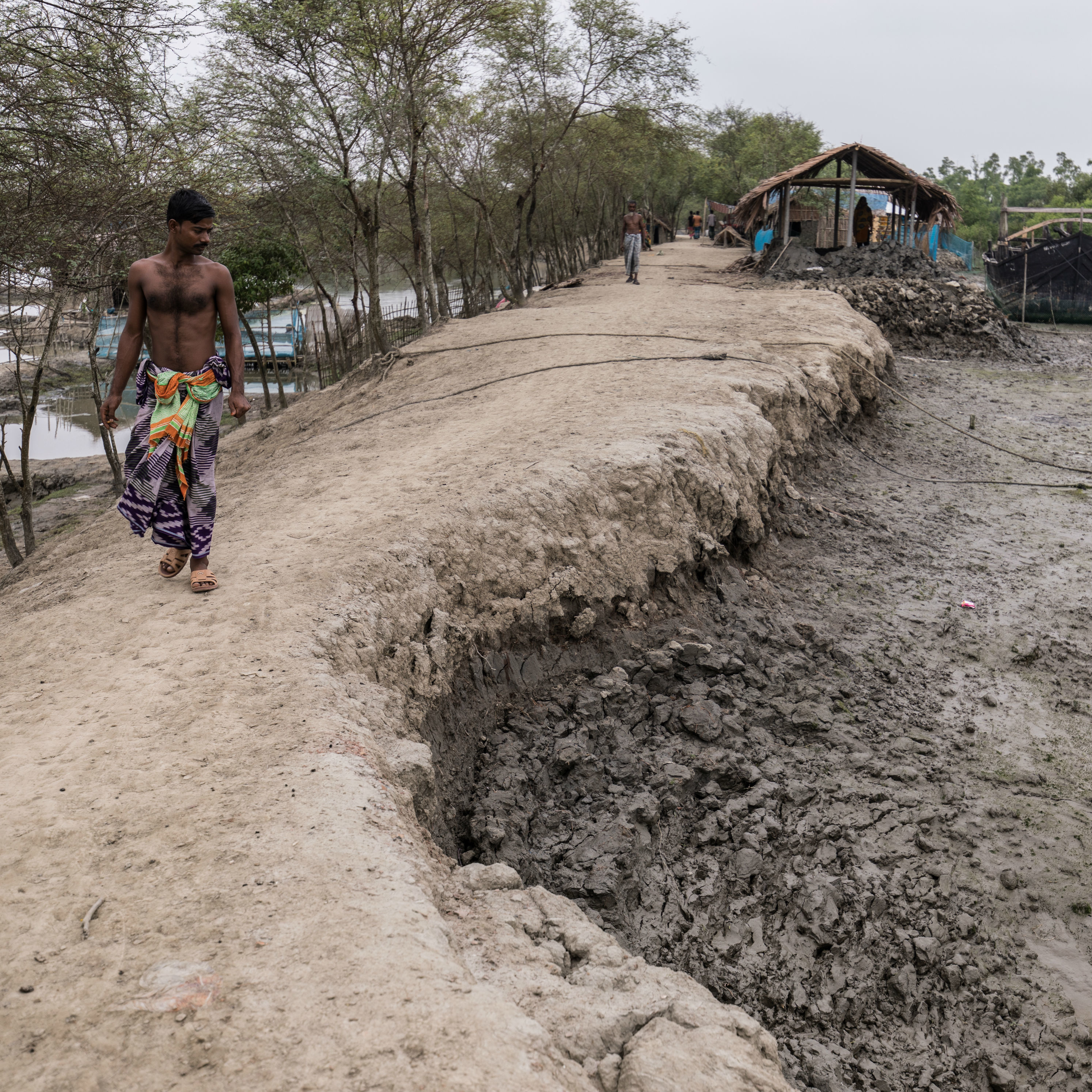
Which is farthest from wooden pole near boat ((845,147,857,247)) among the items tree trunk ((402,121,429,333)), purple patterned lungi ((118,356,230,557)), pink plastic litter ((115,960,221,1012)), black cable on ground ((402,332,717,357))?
pink plastic litter ((115,960,221,1012))

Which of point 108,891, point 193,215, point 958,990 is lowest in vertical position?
point 958,990

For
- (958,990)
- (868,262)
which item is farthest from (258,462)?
(868,262)

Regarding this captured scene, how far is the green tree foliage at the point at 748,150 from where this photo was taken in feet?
137

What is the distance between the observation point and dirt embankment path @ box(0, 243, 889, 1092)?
189 cm

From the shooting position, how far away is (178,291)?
3.84 meters

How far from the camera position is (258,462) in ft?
29.7

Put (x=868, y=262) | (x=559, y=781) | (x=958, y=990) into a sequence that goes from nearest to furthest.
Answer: (x=958, y=990) < (x=559, y=781) < (x=868, y=262)

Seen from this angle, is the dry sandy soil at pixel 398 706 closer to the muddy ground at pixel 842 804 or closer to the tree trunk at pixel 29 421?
the muddy ground at pixel 842 804

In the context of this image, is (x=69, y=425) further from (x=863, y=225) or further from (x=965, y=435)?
(x=965, y=435)

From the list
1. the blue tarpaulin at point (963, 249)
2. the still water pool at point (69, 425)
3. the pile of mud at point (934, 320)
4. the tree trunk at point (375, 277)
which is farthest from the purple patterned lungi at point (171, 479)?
the blue tarpaulin at point (963, 249)

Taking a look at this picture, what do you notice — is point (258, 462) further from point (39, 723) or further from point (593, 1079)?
point (593, 1079)

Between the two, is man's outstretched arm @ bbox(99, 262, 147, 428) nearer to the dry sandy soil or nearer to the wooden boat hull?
the dry sandy soil

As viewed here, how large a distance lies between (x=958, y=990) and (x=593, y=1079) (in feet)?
7.17

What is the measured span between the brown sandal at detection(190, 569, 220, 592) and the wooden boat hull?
892 inches
